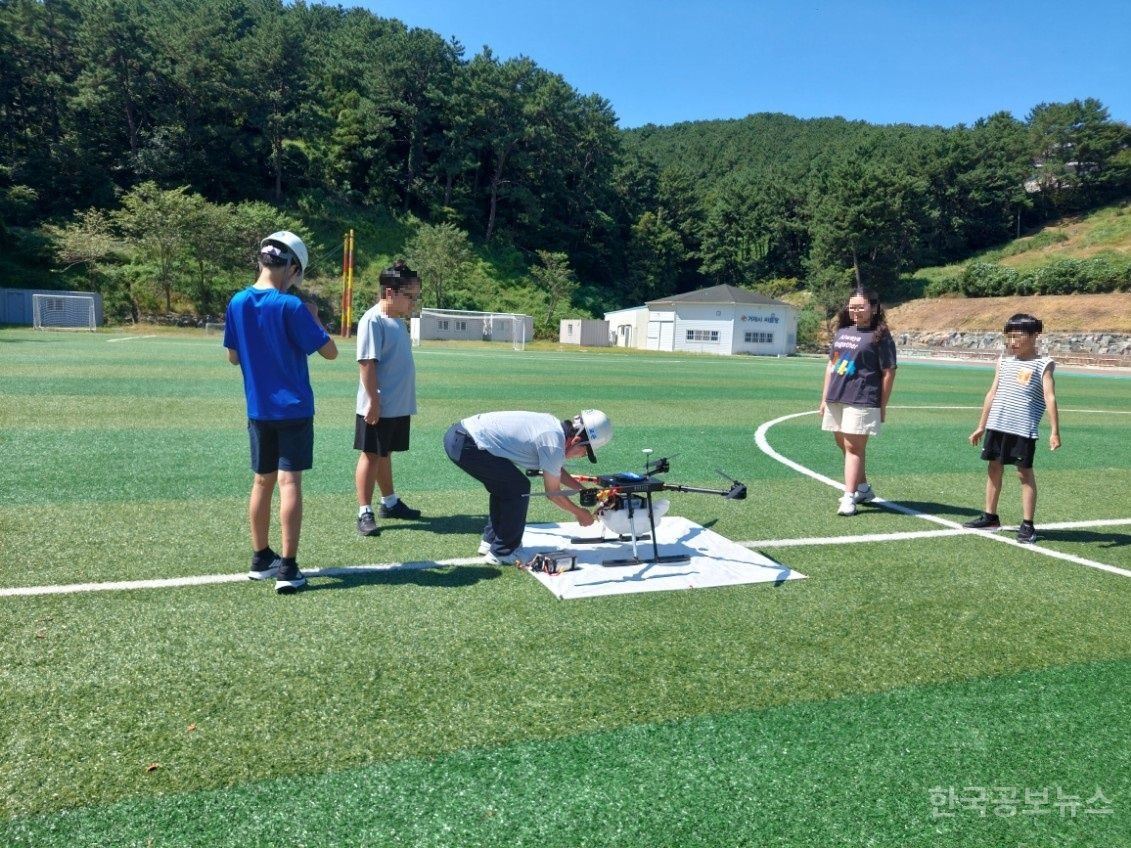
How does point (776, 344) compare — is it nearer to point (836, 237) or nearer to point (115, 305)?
point (836, 237)

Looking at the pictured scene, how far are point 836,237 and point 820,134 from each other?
60849 millimetres

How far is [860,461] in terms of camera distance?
6.96m

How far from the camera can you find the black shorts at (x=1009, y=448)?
19.8 ft

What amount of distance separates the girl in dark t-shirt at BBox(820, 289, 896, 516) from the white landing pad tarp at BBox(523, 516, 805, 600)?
5.95 feet

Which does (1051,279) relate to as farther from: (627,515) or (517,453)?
(517,453)

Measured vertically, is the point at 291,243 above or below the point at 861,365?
above

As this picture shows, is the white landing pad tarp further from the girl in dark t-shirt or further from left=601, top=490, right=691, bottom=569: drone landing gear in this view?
the girl in dark t-shirt

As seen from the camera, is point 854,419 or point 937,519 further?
point 854,419

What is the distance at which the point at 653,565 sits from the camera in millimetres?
5230

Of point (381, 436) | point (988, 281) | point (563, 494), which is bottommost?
point (563, 494)

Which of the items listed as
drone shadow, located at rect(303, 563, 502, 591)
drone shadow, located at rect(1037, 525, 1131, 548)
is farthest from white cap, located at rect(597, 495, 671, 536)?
drone shadow, located at rect(1037, 525, 1131, 548)

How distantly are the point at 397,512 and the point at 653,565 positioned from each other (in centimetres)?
238

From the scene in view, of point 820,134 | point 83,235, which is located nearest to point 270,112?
point 83,235

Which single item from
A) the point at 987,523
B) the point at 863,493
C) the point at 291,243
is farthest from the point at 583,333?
the point at 291,243
